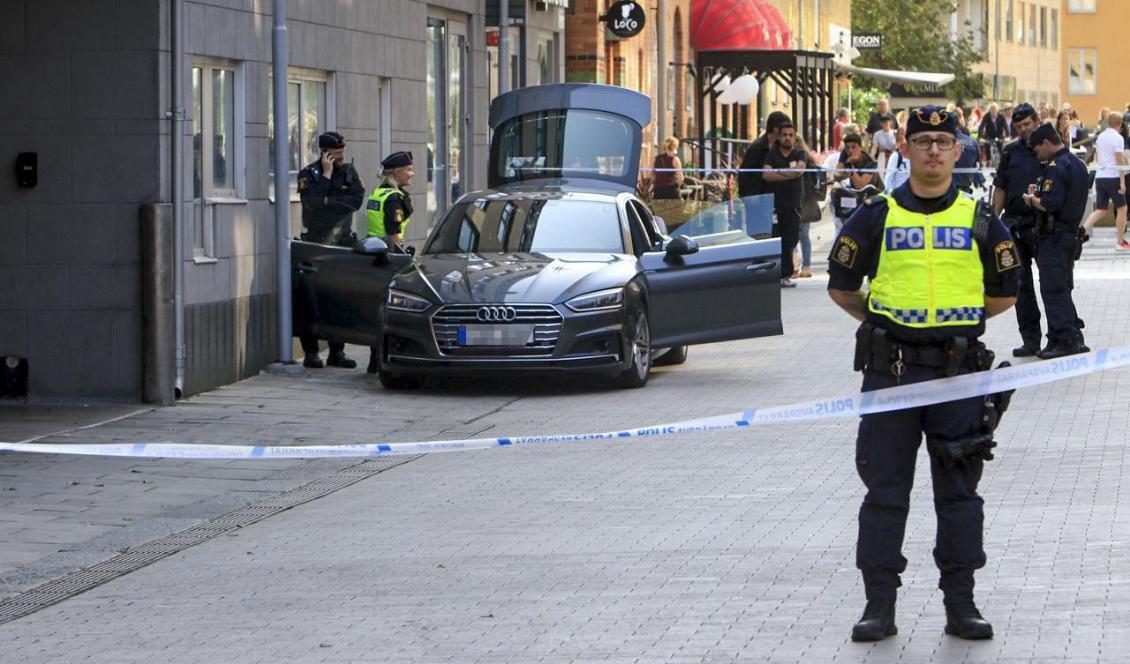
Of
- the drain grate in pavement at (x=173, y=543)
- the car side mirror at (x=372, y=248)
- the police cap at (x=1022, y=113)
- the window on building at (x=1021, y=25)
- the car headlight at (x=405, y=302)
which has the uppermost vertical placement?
the window on building at (x=1021, y=25)

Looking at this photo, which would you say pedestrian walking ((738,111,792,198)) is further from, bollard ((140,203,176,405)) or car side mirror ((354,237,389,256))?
bollard ((140,203,176,405))

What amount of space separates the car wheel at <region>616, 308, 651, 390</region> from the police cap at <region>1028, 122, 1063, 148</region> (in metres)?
3.12

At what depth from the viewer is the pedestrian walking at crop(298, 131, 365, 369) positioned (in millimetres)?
17000

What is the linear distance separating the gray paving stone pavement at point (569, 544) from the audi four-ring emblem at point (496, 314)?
0.58 meters

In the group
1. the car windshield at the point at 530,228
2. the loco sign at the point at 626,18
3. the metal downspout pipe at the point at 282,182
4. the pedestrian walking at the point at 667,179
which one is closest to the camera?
the car windshield at the point at 530,228

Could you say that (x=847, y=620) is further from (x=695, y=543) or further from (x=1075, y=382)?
(x=1075, y=382)

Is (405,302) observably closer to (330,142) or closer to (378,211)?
(378,211)

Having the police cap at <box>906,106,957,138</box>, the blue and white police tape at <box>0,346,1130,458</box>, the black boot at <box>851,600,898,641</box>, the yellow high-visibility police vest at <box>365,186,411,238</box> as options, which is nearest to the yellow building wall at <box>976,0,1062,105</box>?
the yellow high-visibility police vest at <box>365,186,411,238</box>

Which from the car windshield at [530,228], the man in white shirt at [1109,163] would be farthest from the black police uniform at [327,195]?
the man in white shirt at [1109,163]

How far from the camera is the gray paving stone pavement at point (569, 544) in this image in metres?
7.20

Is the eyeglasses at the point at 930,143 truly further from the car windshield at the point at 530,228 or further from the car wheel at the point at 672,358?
the car wheel at the point at 672,358

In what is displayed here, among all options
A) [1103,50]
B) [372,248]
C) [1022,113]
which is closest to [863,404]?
[372,248]

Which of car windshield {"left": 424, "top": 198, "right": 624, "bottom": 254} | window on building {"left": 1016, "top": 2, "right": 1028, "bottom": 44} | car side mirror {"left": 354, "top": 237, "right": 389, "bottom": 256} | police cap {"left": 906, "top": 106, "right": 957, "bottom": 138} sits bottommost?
car side mirror {"left": 354, "top": 237, "right": 389, "bottom": 256}

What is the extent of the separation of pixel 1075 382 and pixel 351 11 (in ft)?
24.5
